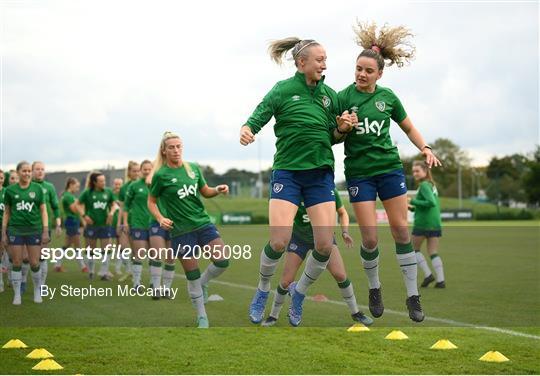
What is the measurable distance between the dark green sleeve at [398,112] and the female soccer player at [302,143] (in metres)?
0.62

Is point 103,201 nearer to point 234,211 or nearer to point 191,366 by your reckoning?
point 191,366

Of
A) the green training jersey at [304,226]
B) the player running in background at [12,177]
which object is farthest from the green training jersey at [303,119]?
the player running in background at [12,177]

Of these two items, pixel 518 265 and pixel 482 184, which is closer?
pixel 518 265

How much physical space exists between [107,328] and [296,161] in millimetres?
7605

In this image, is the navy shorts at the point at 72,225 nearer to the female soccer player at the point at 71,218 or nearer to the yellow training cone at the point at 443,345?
the female soccer player at the point at 71,218

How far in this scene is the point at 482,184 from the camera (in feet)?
262

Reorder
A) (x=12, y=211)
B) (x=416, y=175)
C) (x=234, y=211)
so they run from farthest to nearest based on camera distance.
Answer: (x=234, y=211)
(x=12, y=211)
(x=416, y=175)

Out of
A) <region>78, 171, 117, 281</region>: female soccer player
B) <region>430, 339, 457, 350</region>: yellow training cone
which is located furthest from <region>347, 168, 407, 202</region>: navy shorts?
<region>78, 171, 117, 281</region>: female soccer player

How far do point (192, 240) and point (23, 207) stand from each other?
5.62 m

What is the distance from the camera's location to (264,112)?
26.1ft

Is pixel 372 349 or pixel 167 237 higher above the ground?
pixel 167 237

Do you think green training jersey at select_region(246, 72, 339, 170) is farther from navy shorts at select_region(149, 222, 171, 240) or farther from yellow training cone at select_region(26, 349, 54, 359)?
navy shorts at select_region(149, 222, 171, 240)

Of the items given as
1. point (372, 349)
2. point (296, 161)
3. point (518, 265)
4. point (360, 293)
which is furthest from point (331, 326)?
point (518, 265)

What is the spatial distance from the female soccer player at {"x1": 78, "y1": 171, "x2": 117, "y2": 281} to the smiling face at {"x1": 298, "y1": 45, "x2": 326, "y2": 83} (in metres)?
14.2
